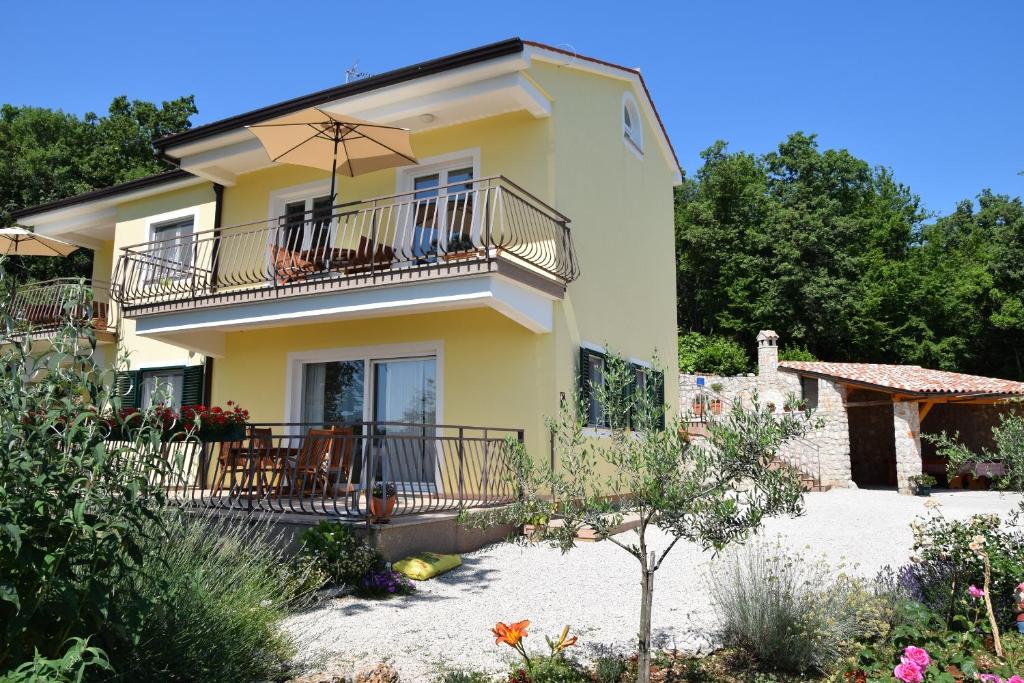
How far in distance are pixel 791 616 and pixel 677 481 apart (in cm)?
151

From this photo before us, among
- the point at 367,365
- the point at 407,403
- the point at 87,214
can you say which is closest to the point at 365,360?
the point at 367,365

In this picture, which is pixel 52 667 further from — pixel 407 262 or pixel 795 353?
pixel 795 353

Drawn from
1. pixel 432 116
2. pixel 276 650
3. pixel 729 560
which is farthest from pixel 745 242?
pixel 276 650

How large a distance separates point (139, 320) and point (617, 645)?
32.6 ft

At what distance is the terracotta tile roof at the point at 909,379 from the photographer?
1753 centimetres

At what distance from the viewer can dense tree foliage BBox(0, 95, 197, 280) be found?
24.9 metres

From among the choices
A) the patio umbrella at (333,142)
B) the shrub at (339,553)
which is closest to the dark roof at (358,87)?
the patio umbrella at (333,142)

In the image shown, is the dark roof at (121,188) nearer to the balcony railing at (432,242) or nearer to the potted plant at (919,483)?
the balcony railing at (432,242)

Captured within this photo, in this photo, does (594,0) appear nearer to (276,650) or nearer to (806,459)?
(276,650)

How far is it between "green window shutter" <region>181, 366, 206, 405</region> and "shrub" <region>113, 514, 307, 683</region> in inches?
350

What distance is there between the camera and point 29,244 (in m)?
15.6

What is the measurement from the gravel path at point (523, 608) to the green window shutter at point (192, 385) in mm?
7080

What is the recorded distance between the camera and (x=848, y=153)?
35000 mm

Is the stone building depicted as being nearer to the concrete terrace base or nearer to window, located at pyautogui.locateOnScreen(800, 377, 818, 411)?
window, located at pyautogui.locateOnScreen(800, 377, 818, 411)
